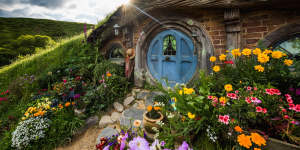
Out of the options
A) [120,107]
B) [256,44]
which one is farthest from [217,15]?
[120,107]

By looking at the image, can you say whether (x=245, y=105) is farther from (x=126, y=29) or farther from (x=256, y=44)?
(x=126, y=29)

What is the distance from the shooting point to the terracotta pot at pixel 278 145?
3.55 ft

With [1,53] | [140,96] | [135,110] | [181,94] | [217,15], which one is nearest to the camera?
[181,94]

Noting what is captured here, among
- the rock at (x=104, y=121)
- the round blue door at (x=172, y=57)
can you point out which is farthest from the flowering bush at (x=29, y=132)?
the round blue door at (x=172, y=57)

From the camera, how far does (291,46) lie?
225 cm

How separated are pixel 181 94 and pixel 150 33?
2.90 m

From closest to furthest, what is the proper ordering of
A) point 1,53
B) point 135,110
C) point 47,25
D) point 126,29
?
1. point 135,110
2. point 126,29
3. point 1,53
4. point 47,25

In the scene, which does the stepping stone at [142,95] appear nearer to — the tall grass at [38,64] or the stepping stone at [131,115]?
the stepping stone at [131,115]

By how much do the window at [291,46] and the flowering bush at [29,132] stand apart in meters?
4.99

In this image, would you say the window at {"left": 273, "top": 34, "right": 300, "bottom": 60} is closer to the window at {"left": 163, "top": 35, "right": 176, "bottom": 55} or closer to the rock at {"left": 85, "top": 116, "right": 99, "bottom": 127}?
the window at {"left": 163, "top": 35, "right": 176, "bottom": 55}

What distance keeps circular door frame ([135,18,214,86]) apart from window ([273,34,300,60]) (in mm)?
1186

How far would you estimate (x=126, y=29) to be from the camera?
4461mm

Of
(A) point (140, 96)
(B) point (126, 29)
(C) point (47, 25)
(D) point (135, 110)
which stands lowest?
(D) point (135, 110)

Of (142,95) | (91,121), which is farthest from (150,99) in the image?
(91,121)
